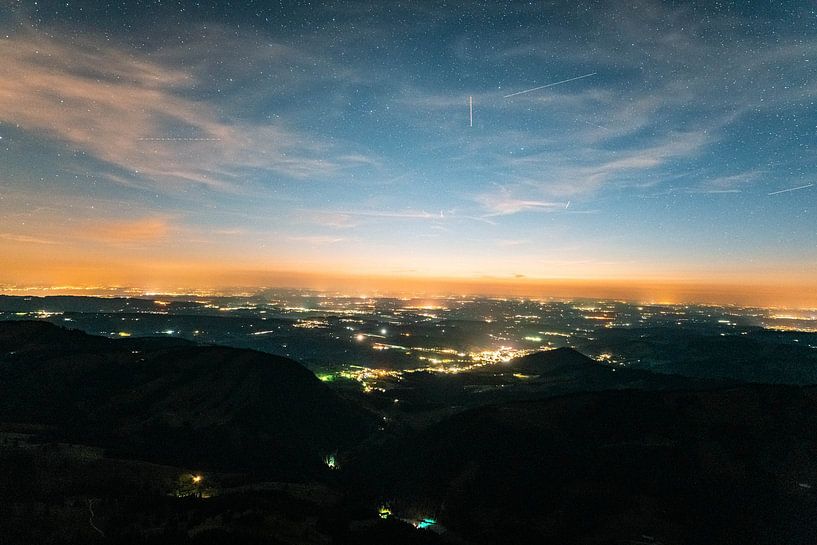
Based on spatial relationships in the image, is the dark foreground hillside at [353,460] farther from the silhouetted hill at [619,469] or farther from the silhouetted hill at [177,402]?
the silhouetted hill at [177,402]

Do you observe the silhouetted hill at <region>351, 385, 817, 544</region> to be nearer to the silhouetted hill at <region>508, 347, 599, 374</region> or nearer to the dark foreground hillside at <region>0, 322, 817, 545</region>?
the dark foreground hillside at <region>0, 322, 817, 545</region>

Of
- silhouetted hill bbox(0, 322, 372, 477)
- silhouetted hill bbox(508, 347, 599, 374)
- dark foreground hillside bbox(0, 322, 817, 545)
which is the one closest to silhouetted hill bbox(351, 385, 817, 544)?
dark foreground hillside bbox(0, 322, 817, 545)

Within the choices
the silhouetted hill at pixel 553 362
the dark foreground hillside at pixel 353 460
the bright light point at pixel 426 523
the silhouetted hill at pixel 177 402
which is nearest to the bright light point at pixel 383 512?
the dark foreground hillside at pixel 353 460

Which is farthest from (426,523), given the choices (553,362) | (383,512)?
(553,362)

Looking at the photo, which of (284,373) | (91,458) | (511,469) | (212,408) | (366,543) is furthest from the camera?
(284,373)

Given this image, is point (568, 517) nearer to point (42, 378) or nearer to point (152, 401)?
point (152, 401)

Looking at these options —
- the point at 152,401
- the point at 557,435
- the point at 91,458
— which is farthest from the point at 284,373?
the point at 557,435
